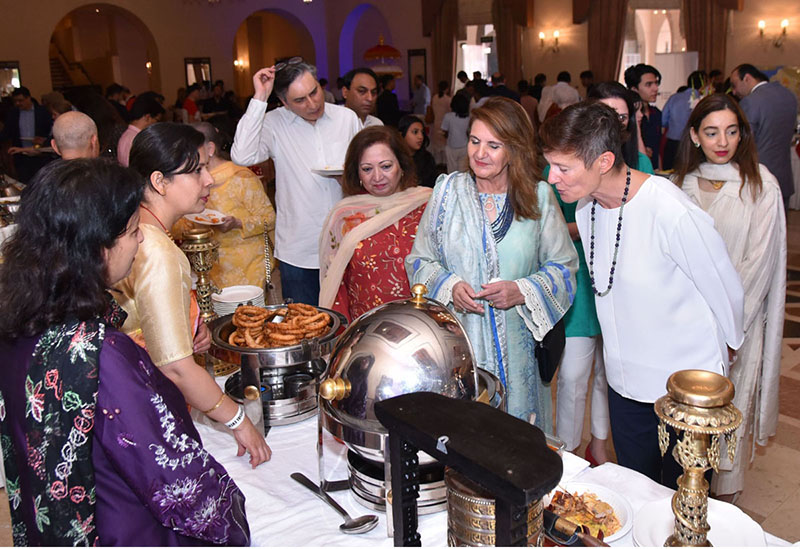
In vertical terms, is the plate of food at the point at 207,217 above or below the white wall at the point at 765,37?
below

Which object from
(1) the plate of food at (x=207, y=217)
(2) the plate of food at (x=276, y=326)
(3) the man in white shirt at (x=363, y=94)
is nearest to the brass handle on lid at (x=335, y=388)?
(2) the plate of food at (x=276, y=326)

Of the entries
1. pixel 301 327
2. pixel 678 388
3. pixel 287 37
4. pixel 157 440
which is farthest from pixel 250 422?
pixel 287 37

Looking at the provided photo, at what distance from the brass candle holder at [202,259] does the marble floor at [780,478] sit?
133 cm

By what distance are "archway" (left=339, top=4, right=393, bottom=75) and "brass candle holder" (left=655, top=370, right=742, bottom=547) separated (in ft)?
61.7

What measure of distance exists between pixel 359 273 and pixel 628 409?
1158 millimetres

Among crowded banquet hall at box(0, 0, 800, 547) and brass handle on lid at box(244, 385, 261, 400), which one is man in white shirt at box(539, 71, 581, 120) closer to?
crowded banquet hall at box(0, 0, 800, 547)

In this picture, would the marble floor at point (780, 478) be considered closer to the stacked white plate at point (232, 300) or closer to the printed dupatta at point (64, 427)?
the stacked white plate at point (232, 300)

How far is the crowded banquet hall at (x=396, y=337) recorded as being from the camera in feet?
3.98

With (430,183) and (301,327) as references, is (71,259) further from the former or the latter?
(430,183)

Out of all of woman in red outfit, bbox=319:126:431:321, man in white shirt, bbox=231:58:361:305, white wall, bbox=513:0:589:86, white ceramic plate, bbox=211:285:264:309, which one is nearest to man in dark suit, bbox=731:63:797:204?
man in white shirt, bbox=231:58:361:305

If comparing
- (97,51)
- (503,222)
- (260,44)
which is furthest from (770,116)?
(260,44)

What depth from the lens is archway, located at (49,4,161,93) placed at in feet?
60.7

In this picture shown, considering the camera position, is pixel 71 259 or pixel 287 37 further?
pixel 287 37

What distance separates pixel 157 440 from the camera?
128 centimetres
